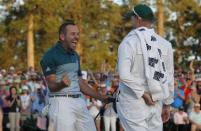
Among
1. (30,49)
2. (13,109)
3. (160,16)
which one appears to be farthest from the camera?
(30,49)

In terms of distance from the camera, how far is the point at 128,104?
21.9 ft

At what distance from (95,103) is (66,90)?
8995mm

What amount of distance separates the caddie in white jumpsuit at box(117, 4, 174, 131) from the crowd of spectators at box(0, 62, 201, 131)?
791cm

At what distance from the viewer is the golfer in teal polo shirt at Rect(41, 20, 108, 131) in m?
7.73

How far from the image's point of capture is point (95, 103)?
16.8 m

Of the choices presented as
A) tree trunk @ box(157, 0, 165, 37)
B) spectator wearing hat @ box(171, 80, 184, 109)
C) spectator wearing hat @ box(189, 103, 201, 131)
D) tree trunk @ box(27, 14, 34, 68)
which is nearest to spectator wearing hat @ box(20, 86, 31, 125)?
spectator wearing hat @ box(171, 80, 184, 109)

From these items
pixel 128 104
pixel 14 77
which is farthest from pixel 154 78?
pixel 14 77

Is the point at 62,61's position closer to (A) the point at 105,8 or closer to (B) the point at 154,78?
(B) the point at 154,78

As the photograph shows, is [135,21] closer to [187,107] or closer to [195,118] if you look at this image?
[195,118]

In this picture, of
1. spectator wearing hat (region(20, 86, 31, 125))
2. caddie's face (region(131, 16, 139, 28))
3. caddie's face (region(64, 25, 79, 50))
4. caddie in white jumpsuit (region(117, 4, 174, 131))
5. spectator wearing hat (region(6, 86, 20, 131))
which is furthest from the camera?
spectator wearing hat (region(20, 86, 31, 125))

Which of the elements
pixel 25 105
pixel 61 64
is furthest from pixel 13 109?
pixel 61 64

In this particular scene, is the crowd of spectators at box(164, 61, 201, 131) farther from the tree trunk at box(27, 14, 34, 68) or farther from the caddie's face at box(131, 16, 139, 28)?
the tree trunk at box(27, 14, 34, 68)

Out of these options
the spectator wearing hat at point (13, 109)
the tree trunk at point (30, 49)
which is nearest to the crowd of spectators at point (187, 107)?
the spectator wearing hat at point (13, 109)

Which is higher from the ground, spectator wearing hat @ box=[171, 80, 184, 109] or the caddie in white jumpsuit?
the caddie in white jumpsuit
